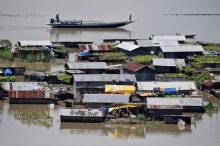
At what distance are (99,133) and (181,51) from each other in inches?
435

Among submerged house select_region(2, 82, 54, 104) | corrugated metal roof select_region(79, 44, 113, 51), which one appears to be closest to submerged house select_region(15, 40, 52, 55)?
corrugated metal roof select_region(79, 44, 113, 51)

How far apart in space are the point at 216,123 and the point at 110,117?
338 centimetres

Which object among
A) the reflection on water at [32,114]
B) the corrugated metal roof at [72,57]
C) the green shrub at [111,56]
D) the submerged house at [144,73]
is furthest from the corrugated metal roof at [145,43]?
the reflection on water at [32,114]

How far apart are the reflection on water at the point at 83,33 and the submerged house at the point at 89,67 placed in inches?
399

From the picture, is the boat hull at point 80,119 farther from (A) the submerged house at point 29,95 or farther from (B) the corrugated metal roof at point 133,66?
(B) the corrugated metal roof at point 133,66

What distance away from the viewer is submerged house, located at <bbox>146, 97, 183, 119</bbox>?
23562mm

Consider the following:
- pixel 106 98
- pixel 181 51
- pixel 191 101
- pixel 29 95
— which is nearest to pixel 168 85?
pixel 191 101

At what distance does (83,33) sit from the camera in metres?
41.6

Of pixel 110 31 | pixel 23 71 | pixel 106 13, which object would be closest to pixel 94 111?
pixel 23 71

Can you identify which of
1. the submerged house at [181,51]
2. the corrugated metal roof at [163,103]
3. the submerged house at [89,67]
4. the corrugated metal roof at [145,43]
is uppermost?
the corrugated metal roof at [145,43]

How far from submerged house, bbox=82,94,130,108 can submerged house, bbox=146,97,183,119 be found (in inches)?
32.8

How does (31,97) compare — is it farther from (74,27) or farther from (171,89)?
(74,27)

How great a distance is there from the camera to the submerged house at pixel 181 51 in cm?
3234

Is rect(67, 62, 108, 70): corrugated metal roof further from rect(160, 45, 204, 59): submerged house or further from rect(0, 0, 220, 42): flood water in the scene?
rect(0, 0, 220, 42): flood water
